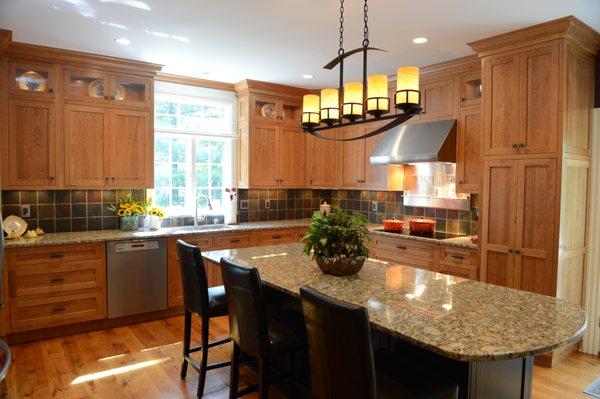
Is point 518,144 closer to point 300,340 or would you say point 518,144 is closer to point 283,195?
point 300,340

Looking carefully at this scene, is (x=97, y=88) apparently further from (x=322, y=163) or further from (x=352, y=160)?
Result: (x=352, y=160)

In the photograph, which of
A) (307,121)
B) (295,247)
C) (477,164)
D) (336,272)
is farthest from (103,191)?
(477,164)

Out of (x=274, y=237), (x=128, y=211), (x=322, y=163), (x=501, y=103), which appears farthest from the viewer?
(x=322, y=163)

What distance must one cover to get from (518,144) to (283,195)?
3186mm

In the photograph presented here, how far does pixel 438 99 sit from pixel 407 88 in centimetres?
233

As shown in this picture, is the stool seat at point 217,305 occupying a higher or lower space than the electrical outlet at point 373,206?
lower

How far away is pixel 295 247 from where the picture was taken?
351 cm

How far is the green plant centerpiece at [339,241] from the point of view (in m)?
2.46

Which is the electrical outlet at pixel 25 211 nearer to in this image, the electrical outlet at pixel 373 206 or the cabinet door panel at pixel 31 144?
the cabinet door panel at pixel 31 144

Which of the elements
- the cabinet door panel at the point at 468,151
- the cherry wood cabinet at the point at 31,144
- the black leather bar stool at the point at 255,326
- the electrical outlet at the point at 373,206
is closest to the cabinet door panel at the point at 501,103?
the cabinet door panel at the point at 468,151

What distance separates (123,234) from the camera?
417 centimetres

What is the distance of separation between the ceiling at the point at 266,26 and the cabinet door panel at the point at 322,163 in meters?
1.48

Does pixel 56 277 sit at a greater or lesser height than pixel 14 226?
lesser

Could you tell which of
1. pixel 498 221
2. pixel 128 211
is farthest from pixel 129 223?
pixel 498 221
